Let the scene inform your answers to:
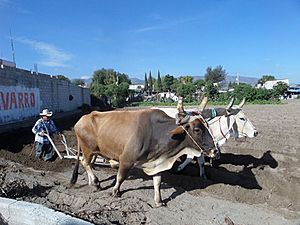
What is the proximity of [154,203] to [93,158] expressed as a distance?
6.00 ft

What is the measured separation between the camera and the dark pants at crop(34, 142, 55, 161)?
9289 mm

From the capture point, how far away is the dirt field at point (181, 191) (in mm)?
5316

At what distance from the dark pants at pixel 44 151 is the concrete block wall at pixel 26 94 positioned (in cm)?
603

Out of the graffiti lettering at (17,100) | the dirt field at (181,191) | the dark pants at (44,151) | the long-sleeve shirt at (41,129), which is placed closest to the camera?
the dirt field at (181,191)

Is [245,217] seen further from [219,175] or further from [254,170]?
[254,170]

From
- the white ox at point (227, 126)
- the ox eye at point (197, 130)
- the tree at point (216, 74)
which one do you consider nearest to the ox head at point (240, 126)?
the white ox at point (227, 126)

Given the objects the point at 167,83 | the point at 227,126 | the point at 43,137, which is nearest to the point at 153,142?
the point at 227,126

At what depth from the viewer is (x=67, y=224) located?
3.76 metres

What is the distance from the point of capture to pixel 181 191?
22.4 ft

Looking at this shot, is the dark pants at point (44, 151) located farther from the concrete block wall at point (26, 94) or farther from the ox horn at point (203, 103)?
the concrete block wall at point (26, 94)

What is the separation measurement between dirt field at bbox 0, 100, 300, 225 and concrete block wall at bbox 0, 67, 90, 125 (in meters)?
5.09

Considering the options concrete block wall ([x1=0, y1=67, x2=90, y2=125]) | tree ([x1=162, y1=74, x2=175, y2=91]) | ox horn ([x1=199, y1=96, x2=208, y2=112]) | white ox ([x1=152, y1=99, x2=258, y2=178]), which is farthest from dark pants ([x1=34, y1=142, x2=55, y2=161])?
tree ([x1=162, y1=74, x2=175, y2=91])

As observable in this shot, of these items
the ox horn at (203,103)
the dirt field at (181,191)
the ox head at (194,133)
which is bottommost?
the dirt field at (181,191)

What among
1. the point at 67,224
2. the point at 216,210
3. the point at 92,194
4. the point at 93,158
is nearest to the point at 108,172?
the point at 93,158
